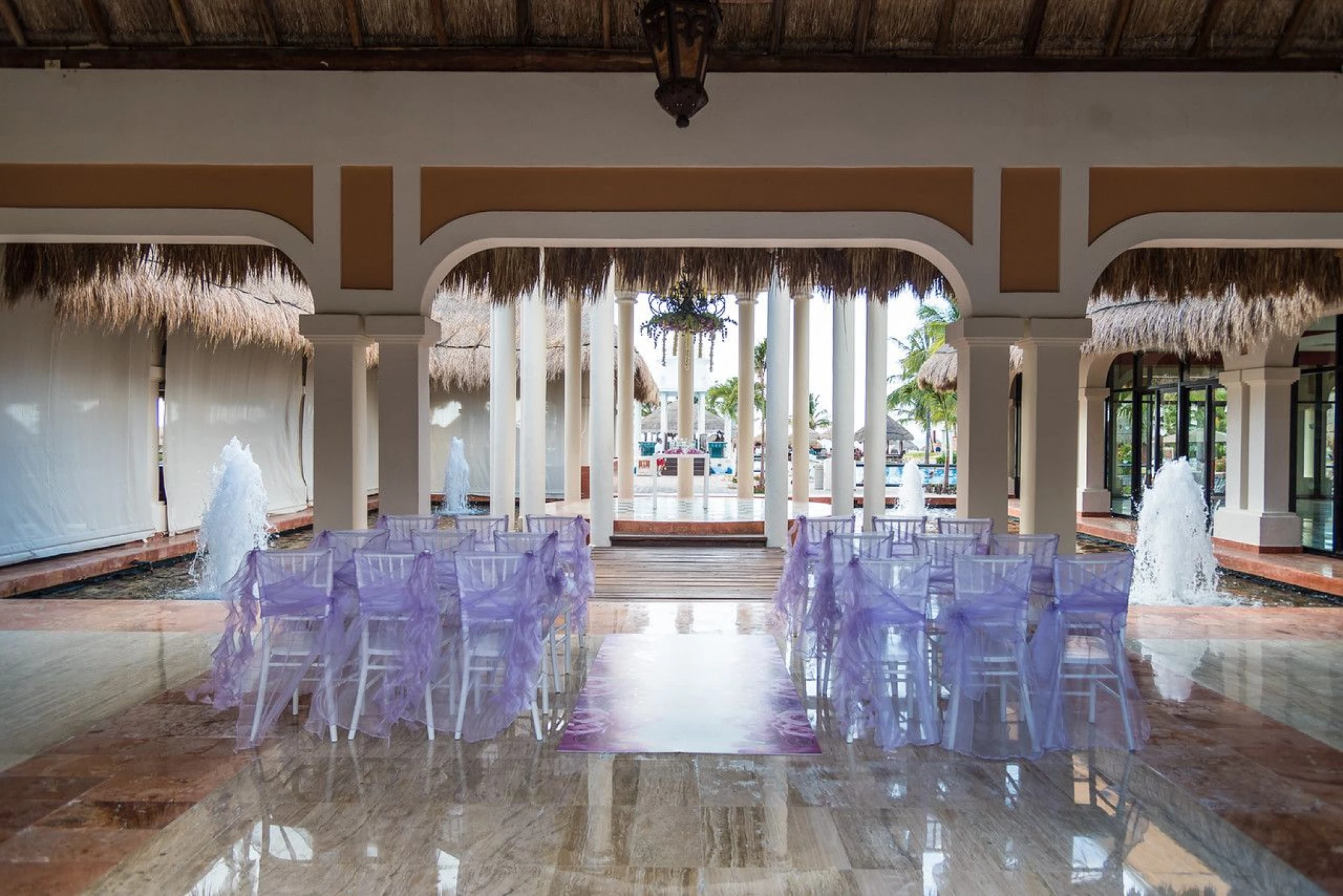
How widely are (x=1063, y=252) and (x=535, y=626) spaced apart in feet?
13.9

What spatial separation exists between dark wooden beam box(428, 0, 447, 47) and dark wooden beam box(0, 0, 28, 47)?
8.89 feet

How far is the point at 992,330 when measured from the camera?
579 centimetres

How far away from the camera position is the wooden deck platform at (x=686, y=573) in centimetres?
791

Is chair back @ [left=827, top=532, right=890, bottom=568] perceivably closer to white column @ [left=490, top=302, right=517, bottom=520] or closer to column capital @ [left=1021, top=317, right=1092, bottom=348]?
column capital @ [left=1021, top=317, right=1092, bottom=348]

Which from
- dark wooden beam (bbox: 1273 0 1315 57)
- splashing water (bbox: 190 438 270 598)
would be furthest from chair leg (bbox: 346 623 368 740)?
dark wooden beam (bbox: 1273 0 1315 57)

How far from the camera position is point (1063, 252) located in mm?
5789

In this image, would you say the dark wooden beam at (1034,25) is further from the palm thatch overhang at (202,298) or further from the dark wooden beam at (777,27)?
the palm thatch overhang at (202,298)

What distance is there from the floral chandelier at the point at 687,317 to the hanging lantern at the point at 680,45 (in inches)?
258

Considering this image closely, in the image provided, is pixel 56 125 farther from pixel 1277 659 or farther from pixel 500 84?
pixel 1277 659

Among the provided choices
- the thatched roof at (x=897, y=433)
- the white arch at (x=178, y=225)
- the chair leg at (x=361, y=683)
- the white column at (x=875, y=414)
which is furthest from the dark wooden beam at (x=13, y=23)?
the thatched roof at (x=897, y=433)

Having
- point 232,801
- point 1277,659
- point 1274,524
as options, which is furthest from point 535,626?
point 1274,524

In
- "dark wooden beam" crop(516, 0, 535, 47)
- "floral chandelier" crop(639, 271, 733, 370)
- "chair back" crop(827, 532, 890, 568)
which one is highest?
"dark wooden beam" crop(516, 0, 535, 47)

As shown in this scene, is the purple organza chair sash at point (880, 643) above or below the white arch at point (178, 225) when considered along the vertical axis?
below

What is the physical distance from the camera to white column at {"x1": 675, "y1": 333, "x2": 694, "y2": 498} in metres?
14.2
